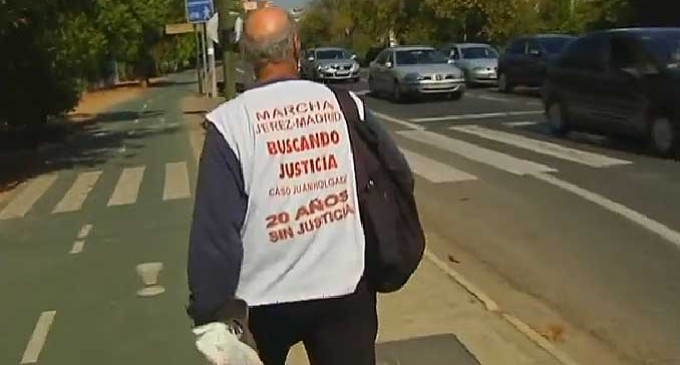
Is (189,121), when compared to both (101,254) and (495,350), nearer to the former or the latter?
(101,254)

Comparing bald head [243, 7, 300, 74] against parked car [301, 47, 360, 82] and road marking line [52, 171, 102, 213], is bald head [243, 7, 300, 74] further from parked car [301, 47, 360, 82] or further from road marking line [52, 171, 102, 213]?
parked car [301, 47, 360, 82]

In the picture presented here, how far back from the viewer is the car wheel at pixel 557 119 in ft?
60.4

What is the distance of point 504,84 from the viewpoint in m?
33.6

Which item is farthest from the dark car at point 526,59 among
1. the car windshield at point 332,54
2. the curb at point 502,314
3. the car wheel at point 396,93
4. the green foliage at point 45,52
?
the curb at point 502,314

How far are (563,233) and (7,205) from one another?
333 inches

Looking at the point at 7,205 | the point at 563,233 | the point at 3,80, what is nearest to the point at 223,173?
the point at 563,233

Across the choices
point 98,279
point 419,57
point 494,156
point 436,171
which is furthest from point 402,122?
point 98,279

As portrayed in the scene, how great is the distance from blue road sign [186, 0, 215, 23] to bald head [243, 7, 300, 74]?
2631 cm

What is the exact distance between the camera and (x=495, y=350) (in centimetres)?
635

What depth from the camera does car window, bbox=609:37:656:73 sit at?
15656mm

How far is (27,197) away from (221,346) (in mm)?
13844

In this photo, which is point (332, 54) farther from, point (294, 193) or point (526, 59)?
point (294, 193)

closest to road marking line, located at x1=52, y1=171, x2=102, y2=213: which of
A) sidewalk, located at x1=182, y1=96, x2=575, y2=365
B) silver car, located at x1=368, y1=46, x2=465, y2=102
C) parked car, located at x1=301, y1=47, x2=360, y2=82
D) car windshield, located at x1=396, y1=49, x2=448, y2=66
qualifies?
sidewalk, located at x1=182, y1=96, x2=575, y2=365

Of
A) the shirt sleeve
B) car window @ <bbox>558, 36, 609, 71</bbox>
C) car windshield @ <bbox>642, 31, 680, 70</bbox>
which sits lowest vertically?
car window @ <bbox>558, 36, 609, 71</bbox>
